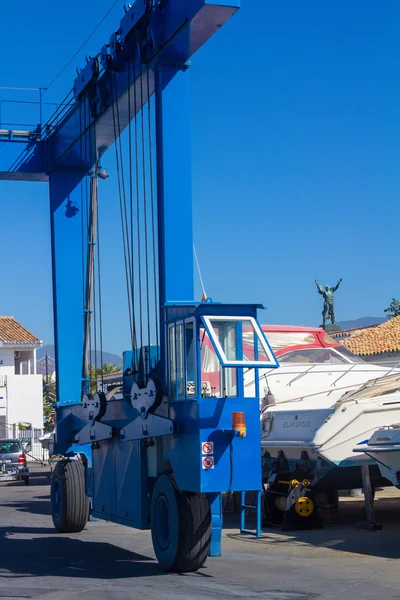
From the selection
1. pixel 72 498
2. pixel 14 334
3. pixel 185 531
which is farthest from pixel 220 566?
pixel 14 334

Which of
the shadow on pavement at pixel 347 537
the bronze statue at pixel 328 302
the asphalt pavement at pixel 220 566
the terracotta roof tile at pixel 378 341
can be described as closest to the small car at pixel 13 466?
the terracotta roof tile at pixel 378 341

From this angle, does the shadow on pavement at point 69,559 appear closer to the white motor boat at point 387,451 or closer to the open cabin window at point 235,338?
the open cabin window at point 235,338

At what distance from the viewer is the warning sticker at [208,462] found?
9680 mm

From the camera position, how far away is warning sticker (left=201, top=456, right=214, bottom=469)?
968 centimetres

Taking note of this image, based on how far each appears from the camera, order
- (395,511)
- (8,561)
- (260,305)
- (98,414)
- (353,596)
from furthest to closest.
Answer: (395,511), (98,414), (8,561), (260,305), (353,596)

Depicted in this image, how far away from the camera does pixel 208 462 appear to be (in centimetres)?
971

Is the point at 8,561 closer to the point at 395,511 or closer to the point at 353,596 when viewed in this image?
the point at 353,596

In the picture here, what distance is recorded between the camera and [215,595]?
8906mm

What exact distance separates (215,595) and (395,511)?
313 inches

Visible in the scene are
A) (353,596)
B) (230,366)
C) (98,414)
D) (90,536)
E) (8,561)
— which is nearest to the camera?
(353,596)

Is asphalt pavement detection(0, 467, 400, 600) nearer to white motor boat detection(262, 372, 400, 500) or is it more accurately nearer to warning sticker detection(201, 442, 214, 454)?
white motor boat detection(262, 372, 400, 500)

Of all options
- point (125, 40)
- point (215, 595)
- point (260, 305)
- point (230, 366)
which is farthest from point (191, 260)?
point (215, 595)

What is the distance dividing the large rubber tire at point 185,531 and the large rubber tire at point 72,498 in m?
4.24

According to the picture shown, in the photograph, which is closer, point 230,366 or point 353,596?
point 353,596
